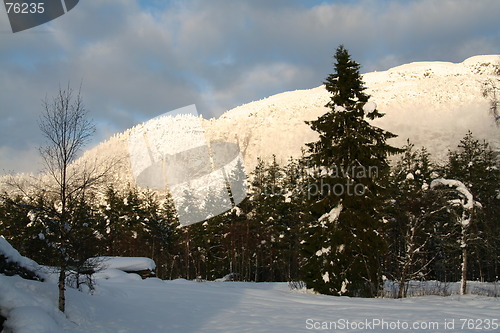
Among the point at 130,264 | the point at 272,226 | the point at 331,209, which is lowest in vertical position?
the point at 130,264

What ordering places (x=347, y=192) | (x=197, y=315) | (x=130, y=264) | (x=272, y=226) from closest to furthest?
(x=197, y=315) → (x=347, y=192) → (x=130, y=264) → (x=272, y=226)

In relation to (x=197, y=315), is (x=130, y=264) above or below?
below

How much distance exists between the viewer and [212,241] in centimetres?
4331

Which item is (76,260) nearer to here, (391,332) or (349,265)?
(391,332)

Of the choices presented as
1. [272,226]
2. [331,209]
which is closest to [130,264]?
[331,209]

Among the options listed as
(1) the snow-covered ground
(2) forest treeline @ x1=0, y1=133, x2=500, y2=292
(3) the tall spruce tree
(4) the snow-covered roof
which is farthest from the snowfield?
(2) forest treeline @ x1=0, y1=133, x2=500, y2=292

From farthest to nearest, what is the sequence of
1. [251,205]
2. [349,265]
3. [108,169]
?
[251,205] < [349,265] < [108,169]

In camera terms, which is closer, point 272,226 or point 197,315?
point 197,315

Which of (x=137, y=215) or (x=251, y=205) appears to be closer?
(x=251, y=205)

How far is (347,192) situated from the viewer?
16.5m

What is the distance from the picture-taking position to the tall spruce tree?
52.0ft

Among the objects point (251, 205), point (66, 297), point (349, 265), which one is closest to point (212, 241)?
point (251, 205)

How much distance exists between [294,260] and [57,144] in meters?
37.6

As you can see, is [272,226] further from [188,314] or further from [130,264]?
[188,314]
